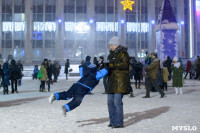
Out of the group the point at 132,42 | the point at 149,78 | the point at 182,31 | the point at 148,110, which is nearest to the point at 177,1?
the point at 182,31

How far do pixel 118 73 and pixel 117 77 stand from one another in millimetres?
79

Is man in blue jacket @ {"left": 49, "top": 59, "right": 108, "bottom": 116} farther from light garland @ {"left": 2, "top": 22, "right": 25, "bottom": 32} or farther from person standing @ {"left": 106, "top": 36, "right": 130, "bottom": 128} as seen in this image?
light garland @ {"left": 2, "top": 22, "right": 25, "bottom": 32}

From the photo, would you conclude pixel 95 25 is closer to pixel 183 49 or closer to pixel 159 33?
pixel 183 49

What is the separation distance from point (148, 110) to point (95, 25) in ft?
158

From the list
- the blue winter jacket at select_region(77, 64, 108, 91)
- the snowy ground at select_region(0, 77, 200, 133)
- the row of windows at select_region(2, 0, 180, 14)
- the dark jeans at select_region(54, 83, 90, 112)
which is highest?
the row of windows at select_region(2, 0, 180, 14)

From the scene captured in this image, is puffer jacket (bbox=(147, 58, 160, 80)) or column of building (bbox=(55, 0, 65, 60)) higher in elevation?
column of building (bbox=(55, 0, 65, 60))

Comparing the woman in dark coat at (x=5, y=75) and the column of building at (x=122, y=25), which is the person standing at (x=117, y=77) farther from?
the column of building at (x=122, y=25)

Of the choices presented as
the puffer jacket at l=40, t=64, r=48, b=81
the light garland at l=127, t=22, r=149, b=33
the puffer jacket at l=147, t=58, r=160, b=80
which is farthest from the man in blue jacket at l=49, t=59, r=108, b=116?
the light garland at l=127, t=22, r=149, b=33

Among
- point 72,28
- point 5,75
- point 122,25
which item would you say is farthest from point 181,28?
point 5,75

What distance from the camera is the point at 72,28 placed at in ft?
186

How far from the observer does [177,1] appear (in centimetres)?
5747

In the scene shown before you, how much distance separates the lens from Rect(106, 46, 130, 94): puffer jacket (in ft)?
20.9

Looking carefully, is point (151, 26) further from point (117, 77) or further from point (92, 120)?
point (117, 77)

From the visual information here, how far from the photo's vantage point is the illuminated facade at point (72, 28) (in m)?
56.2
